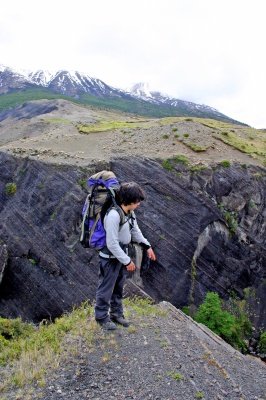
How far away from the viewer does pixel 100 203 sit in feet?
28.3

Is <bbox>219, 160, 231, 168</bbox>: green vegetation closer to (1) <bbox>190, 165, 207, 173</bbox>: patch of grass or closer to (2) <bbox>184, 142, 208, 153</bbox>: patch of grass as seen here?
(1) <bbox>190, 165, 207, 173</bbox>: patch of grass

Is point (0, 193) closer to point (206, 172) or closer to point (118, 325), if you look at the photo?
point (206, 172)

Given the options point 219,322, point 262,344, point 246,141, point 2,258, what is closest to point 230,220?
point 219,322

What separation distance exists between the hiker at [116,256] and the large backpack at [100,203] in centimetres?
14

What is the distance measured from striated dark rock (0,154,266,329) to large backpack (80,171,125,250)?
15.8 metres

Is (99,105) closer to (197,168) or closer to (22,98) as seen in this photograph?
(22,98)

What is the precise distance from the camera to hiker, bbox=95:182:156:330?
8367 millimetres

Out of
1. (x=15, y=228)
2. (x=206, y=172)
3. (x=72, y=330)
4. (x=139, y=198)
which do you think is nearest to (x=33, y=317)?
(x=15, y=228)

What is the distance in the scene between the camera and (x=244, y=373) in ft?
31.4

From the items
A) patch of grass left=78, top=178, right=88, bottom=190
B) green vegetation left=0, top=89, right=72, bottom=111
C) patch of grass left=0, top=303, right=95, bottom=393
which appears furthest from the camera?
green vegetation left=0, top=89, right=72, bottom=111

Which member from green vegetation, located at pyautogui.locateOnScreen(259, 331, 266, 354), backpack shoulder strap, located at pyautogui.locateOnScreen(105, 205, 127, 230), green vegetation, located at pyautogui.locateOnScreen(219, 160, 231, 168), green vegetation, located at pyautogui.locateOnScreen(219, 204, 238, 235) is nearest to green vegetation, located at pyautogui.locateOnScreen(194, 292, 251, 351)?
green vegetation, located at pyautogui.locateOnScreen(259, 331, 266, 354)

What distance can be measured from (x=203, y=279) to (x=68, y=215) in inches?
347

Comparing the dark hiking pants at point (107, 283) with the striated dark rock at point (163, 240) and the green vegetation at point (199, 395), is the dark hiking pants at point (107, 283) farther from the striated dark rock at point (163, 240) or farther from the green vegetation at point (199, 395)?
the striated dark rock at point (163, 240)

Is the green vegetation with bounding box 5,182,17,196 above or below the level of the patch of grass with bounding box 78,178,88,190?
below
